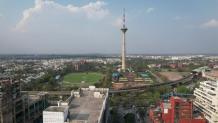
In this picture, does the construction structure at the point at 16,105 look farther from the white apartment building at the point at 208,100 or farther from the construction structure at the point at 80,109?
the white apartment building at the point at 208,100

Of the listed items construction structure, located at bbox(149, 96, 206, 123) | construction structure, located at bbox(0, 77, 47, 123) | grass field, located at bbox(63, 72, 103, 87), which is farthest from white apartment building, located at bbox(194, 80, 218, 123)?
grass field, located at bbox(63, 72, 103, 87)

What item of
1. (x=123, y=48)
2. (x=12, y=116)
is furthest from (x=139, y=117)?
(x=123, y=48)

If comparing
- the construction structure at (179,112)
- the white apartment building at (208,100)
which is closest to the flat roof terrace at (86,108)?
the construction structure at (179,112)

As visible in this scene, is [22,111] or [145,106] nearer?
[22,111]

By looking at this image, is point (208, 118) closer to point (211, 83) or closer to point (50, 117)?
point (211, 83)

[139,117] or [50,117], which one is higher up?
[50,117]
